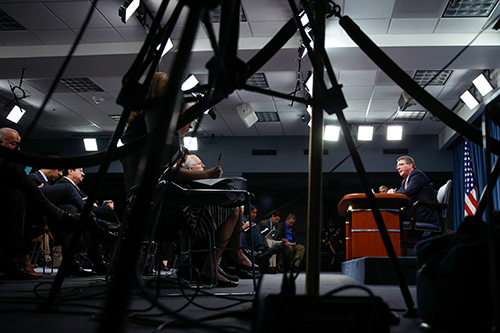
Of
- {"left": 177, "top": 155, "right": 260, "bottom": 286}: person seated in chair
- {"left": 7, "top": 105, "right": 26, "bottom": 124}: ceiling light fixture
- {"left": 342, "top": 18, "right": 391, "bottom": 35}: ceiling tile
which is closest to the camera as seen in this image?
{"left": 177, "top": 155, "right": 260, "bottom": 286}: person seated in chair

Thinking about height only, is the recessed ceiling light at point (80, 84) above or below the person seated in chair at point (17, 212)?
above

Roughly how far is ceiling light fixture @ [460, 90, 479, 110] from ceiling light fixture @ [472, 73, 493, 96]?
387mm

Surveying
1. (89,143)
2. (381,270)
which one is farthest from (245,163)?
(381,270)

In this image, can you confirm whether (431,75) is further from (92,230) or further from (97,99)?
(97,99)

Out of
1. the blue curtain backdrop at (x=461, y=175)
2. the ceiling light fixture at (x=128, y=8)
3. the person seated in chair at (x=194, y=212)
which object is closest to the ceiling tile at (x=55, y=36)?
the ceiling light fixture at (x=128, y=8)

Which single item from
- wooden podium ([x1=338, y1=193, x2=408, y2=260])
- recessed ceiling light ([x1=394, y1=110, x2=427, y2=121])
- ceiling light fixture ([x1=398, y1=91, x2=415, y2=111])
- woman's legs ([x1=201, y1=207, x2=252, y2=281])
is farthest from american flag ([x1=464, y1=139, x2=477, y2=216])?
woman's legs ([x1=201, y1=207, x2=252, y2=281])

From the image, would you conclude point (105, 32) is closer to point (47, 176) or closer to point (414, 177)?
point (47, 176)

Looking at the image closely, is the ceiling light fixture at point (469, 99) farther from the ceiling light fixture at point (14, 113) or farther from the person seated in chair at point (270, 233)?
the ceiling light fixture at point (14, 113)

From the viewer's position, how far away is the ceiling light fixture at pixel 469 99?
19.0 ft

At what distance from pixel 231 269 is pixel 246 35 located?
9.33 feet

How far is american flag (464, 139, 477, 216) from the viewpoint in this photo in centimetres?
609

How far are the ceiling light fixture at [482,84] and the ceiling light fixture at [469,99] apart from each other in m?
0.39

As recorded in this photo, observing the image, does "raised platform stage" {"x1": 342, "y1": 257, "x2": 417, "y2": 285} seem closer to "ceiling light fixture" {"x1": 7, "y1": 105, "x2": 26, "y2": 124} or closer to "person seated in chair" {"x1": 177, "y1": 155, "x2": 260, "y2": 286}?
"person seated in chair" {"x1": 177, "y1": 155, "x2": 260, "y2": 286}

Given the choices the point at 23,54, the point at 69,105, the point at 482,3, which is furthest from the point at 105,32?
the point at 482,3
